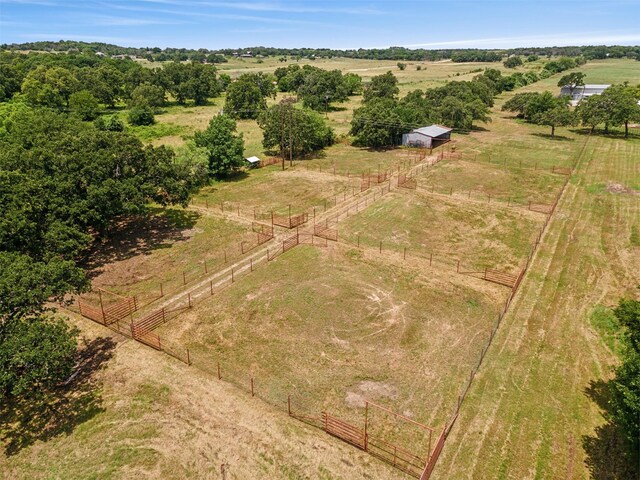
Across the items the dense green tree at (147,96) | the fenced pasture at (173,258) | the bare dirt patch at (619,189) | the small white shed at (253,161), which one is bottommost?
the fenced pasture at (173,258)

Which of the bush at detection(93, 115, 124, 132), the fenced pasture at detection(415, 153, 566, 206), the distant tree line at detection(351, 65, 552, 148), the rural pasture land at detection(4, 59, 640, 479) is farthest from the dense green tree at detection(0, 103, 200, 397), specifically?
the distant tree line at detection(351, 65, 552, 148)

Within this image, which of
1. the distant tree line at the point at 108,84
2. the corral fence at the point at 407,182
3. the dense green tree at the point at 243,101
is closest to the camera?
the corral fence at the point at 407,182

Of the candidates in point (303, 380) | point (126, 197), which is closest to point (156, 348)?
point (303, 380)

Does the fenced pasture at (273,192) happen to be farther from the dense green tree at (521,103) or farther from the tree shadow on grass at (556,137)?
the dense green tree at (521,103)

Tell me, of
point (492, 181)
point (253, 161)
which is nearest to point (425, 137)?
point (492, 181)

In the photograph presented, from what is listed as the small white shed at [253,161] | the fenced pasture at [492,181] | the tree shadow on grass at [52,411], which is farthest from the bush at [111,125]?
the tree shadow on grass at [52,411]

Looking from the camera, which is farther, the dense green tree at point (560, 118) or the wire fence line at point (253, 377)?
the dense green tree at point (560, 118)

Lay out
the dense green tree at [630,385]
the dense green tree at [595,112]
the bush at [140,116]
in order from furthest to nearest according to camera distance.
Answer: the bush at [140,116] → the dense green tree at [595,112] → the dense green tree at [630,385]

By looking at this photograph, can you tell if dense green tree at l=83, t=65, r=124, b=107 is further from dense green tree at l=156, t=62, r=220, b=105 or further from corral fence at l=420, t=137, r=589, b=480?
corral fence at l=420, t=137, r=589, b=480
